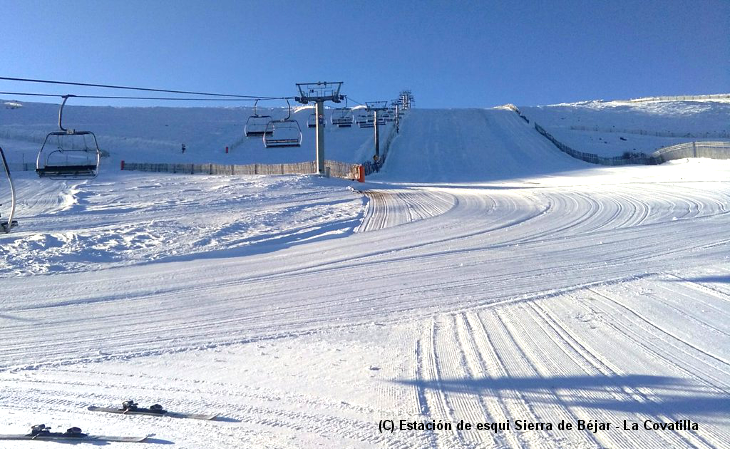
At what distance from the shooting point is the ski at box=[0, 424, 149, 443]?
5.42 m

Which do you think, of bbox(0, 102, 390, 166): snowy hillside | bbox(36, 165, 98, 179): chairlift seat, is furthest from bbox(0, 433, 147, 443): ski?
bbox(0, 102, 390, 166): snowy hillside

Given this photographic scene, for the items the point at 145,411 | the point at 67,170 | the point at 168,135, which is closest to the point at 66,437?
the point at 145,411

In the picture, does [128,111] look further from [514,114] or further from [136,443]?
[136,443]

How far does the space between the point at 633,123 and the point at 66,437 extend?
9695 centimetres

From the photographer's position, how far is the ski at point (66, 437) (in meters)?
5.42

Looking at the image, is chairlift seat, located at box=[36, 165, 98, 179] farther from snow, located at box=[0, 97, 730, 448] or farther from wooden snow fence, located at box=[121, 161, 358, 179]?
wooden snow fence, located at box=[121, 161, 358, 179]

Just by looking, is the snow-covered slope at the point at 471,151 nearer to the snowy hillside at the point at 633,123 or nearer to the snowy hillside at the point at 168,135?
the snowy hillside at the point at 168,135

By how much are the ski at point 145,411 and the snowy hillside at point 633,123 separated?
6546 centimetres

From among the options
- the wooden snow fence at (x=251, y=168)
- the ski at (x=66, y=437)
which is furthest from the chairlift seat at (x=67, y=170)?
the wooden snow fence at (x=251, y=168)

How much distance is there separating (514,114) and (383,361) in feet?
288

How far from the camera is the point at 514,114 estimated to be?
90312 mm

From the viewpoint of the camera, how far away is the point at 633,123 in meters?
90.4

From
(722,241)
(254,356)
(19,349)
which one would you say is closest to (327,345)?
(254,356)

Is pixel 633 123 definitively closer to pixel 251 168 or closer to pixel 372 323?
pixel 251 168
